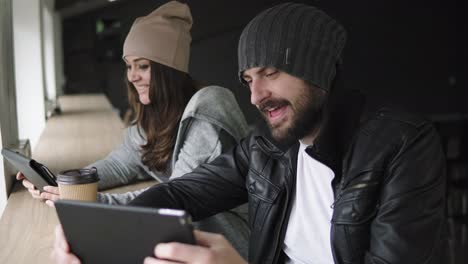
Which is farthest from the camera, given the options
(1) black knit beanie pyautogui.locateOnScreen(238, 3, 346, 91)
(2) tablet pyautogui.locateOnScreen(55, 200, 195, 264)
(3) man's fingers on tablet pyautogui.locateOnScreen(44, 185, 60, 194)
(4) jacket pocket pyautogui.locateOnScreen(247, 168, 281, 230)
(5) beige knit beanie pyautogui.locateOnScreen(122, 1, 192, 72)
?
(5) beige knit beanie pyautogui.locateOnScreen(122, 1, 192, 72)

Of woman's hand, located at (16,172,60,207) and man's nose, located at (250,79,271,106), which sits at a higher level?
man's nose, located at (250,79,271,106)

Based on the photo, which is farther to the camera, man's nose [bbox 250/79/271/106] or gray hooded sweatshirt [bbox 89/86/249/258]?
gray hooded sweatshirt [bbox 89/86/249/258]

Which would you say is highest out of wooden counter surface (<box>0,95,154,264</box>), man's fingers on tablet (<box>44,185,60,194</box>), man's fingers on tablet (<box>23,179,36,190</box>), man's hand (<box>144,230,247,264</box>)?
man's hand (<box>144,230,247,264</box>)

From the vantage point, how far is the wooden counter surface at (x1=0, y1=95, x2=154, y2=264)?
1.35 m

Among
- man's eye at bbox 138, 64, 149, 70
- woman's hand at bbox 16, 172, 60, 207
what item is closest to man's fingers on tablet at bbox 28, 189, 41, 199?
woman's hand at bbox 16, 172, 60, 207

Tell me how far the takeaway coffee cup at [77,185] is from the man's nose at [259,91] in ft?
1.58

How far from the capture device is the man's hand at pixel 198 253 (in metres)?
0.87

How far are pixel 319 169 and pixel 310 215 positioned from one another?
0.11 meters

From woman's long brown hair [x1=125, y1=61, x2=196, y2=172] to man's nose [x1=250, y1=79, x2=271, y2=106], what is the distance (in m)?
0.62

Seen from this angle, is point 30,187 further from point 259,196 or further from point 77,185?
point 259,196

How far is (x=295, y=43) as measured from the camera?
1.29 metres

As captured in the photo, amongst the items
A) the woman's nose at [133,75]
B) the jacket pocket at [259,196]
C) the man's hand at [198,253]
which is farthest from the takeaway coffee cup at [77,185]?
the man's hand at [198,253]

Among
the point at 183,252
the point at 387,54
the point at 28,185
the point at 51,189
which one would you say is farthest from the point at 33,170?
the point at 387,54

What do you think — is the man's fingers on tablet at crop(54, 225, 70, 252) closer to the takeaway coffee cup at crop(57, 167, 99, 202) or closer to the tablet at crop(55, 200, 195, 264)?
the tablet at crop(55, 200, 195, 264)
